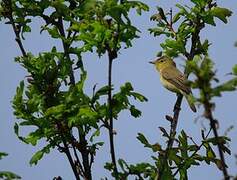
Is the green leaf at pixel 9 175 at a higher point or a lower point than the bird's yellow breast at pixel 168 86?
lower

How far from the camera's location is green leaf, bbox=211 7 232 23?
7055mm

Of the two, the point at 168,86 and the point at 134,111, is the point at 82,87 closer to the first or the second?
the point at 134,111

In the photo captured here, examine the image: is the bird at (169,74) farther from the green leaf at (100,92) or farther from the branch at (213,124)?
the branch at (213,124)

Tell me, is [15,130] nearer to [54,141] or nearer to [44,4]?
[54,141]

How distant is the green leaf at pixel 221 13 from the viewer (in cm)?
705

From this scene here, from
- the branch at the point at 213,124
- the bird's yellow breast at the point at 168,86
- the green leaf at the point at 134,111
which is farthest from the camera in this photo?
the bird's yellow breast at the point at 168,86

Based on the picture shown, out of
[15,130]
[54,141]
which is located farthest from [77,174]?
[15,130]

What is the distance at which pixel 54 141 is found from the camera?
6.21 m

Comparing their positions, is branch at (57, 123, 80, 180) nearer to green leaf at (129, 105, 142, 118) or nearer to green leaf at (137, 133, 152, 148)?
green leaf at (129, 105, 142, 118)

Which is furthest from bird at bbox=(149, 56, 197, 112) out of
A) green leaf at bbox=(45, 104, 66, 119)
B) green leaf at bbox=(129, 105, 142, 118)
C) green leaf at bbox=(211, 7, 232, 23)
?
green leaf at bbox=(45, 104, 66, 119)

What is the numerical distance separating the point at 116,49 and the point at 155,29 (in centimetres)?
242

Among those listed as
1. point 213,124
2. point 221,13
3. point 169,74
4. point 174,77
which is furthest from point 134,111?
point 169,74

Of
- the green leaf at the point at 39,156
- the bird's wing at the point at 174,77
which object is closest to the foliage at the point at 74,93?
the green leaf at the point at 39,156

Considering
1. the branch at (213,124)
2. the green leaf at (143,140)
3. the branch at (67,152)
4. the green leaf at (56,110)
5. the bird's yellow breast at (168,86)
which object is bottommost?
the branch at (213,124)
